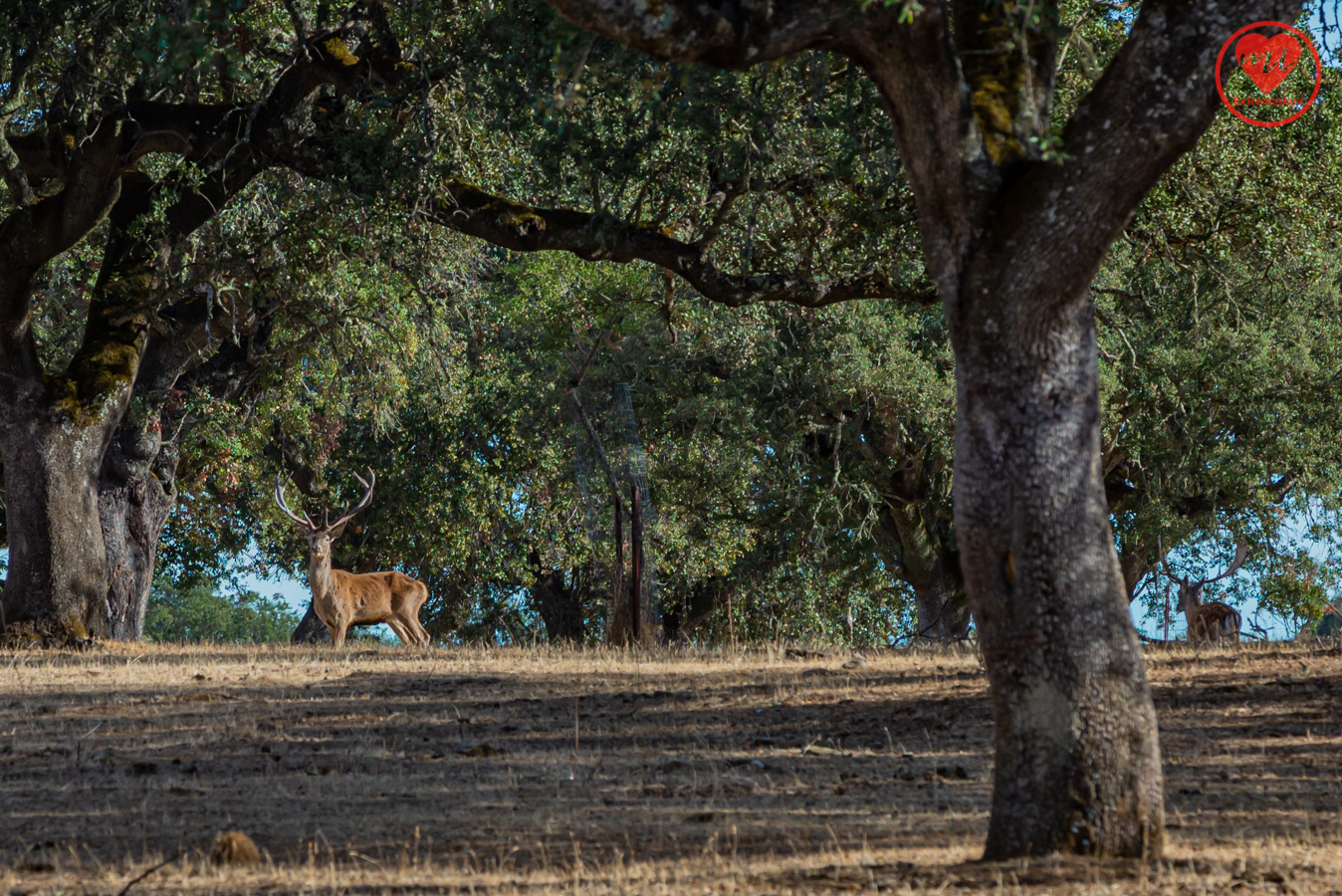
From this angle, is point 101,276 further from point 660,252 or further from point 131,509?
point 660,252

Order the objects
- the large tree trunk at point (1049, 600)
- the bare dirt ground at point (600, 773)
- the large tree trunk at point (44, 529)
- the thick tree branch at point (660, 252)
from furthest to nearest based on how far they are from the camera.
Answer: the large tree trunk at point (44, 529)
the thick tree branch at point (660, 252)
the bare dirt ground at point (600, 773)
the large tree trunk at point (1049, 600)

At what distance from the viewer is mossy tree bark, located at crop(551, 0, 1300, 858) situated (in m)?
4.88

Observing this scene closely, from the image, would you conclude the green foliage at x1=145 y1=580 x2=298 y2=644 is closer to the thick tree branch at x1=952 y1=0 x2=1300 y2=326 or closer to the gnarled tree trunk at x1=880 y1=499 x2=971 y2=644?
the gnarled tree trunk at x1=880 y1=499 x2=971 y2=644

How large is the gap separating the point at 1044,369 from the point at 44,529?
11.5 m

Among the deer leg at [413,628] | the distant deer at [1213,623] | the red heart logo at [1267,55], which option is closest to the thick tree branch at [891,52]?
the red heart logo at [1267,55]

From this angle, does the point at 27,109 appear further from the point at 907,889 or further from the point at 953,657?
the point at 907,889

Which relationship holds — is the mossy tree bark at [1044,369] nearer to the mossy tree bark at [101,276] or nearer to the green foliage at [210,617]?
the mossy tree bark at [101,276]

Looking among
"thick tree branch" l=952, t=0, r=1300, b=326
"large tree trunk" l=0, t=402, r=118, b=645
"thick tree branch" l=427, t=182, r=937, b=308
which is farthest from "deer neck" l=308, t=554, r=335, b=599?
"thick tree branch" l=952, t=0, r=1300, b=326

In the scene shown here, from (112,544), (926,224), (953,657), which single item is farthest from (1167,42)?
(112,544)

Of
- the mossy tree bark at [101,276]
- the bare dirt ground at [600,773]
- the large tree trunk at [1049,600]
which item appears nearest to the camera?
the large tree trunk at [1049,600]

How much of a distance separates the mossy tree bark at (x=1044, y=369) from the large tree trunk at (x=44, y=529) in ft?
34.2

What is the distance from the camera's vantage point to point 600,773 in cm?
779

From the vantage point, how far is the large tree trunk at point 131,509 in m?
16.8

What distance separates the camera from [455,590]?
2862cm
